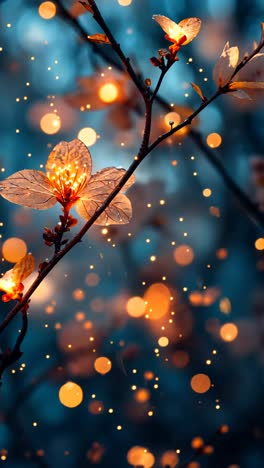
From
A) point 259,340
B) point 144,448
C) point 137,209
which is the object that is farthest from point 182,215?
point 144,448

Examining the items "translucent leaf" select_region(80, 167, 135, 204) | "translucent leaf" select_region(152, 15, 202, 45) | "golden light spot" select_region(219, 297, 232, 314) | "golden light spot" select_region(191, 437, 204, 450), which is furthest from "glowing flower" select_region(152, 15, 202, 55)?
"golden light spot" select_region(191, 437, 204, 450)

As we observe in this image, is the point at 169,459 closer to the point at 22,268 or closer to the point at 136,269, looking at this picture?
the point at 136,269

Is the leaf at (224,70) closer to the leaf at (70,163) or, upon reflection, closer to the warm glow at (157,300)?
the leaf at (70,163)

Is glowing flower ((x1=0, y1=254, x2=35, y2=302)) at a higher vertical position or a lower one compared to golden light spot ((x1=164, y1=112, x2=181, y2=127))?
lower

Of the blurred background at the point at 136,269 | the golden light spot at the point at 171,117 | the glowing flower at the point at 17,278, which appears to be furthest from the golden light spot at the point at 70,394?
the golden light spot at the point at 171,117

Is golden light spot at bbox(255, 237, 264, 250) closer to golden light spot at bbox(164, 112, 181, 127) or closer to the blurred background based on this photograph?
the blurred background

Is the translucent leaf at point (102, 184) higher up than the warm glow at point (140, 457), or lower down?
higher up

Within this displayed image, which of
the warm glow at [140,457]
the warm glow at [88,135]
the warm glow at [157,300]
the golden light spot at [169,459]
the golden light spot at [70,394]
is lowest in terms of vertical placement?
the golden light spot at [169,459]
